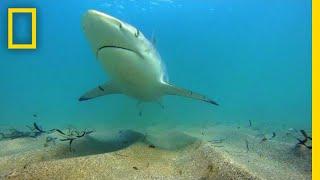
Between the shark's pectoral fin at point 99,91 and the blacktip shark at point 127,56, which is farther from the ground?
the blacktip shark at point 127,56

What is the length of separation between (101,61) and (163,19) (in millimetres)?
30487

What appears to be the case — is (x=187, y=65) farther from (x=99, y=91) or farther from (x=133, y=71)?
(x=133, y=71)

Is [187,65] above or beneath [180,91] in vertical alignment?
above

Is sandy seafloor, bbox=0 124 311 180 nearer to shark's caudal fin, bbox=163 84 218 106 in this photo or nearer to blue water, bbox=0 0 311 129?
shark's caudal fin, bbox=163 84 218 106

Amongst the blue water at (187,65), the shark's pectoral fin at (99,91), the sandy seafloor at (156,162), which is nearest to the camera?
the sandy seafloor at (156,162)

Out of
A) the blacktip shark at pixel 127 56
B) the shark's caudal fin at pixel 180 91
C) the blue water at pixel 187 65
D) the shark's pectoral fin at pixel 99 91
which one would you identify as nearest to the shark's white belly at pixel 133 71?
the blacktip shark at pixel 127 56

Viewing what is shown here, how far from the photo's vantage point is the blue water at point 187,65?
67.3 ft

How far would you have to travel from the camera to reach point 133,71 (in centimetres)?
461

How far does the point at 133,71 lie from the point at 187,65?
45729 mm

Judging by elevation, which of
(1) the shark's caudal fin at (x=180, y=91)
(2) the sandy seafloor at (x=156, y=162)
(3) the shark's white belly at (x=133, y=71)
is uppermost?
(3) the shark's white belly at (x=133, y=71)

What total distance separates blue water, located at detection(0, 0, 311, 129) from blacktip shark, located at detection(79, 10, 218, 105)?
32.3ft

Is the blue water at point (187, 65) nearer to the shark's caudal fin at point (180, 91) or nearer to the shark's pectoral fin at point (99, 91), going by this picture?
the shark's pectoral fin at point (99, 91)

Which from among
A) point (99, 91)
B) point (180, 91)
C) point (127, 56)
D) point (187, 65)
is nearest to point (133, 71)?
point (127, 56)

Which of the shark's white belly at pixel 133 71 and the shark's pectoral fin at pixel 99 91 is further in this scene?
the shark's pectoral fin at pixel 99 91
